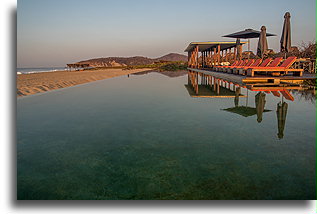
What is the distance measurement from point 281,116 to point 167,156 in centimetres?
298

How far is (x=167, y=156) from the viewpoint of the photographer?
8.21 feet

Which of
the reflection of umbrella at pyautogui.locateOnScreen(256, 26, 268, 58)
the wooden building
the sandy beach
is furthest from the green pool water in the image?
the wooden building

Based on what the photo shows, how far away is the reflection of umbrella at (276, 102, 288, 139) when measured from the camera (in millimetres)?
3265

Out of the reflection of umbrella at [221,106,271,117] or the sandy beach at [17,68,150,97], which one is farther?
the sandy beach at [17,68,150,97]

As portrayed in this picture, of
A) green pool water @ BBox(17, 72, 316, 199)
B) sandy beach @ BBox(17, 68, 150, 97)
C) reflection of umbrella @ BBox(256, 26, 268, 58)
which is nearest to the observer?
green pool water @ BBox(17, 72, 316, 199)

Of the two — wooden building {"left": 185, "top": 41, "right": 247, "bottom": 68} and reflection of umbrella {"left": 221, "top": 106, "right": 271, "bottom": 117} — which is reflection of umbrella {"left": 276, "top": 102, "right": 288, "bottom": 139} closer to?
reflection of umbrella {"left": 221, "top": 106, "right": 271, "bottom": 117}

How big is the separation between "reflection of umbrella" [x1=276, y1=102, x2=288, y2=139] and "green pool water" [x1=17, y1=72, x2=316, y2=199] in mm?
87

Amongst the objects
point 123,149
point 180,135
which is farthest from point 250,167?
point 123,149

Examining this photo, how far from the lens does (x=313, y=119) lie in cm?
394

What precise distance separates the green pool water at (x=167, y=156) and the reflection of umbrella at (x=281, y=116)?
0.09 metres

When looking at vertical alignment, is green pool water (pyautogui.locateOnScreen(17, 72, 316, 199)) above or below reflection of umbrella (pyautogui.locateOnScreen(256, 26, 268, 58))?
below

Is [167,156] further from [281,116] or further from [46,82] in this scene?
[46,82]

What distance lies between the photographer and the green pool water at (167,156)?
1831mm

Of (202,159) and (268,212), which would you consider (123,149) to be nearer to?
(202,159)
